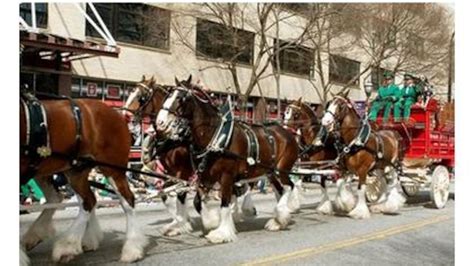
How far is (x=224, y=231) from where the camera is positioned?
721 cm

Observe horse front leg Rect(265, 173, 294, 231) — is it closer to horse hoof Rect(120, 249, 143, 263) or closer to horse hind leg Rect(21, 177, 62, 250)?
horse hoof Rect(120, 249, 143, 263)

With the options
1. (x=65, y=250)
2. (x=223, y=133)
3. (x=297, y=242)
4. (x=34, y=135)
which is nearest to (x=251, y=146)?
(x=223, y=133)

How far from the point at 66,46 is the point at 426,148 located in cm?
688

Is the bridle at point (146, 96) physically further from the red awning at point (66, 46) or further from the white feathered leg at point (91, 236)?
the white feathered leg at point (91, 236)

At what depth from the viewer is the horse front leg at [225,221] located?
7176 millimetres

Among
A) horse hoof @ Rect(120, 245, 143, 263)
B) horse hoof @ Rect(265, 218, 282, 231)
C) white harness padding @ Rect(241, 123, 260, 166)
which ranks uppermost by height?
white harness padding @ Rect(241, 123, 260, 166)

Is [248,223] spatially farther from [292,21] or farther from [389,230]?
[292,21]

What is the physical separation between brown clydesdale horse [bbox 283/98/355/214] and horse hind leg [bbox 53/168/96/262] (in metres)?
4.52

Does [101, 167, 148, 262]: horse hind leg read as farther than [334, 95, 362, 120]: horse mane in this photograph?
No

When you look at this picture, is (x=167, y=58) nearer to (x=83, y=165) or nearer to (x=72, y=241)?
(x=83, y=165)

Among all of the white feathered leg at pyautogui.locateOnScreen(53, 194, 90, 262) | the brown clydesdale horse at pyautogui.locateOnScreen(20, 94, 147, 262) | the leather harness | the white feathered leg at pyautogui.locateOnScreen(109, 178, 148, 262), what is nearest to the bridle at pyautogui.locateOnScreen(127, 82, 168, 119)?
the brown clydesdale horse at pyautogui.locateOnScreen(20, 94, 147, 262)

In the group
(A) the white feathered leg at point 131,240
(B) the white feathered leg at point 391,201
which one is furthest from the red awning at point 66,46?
(B) the white feathered leg at point 391,201

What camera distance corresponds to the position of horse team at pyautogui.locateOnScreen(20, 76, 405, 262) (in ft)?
19.0

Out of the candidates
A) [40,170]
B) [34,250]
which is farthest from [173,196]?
[40,170]
